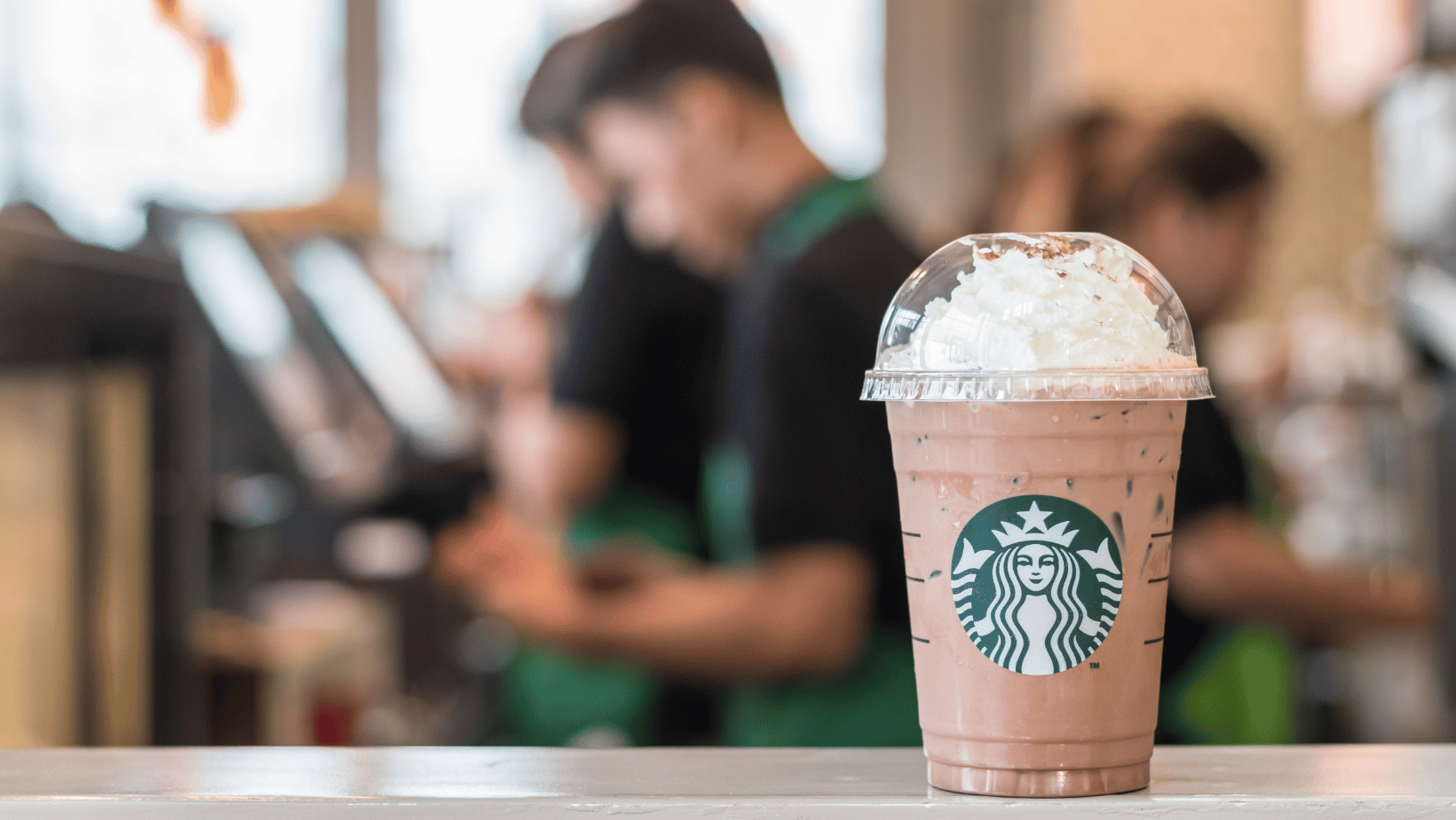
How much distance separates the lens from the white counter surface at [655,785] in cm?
68

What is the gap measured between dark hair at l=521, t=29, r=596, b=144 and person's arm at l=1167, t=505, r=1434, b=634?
1.18m

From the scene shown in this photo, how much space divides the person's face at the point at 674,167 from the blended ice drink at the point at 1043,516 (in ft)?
3.68

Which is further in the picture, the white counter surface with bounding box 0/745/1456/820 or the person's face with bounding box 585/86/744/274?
the person's face with bounding box 585/86/744/274

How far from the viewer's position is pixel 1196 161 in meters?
2.10

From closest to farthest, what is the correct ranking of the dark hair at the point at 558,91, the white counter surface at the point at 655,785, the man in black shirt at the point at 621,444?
the white counter surface at the point at 655,785 < the dark hair at the point at 558,91 < the man in black shirt at the point at 621,444

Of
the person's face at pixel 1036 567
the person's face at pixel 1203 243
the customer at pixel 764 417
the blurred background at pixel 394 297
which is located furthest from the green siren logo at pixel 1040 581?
the person's face at pixel 1203 243

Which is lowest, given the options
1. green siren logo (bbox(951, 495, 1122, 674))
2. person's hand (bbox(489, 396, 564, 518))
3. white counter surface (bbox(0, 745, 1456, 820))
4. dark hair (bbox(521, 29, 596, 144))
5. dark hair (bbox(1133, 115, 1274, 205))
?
person's hand (bbox(489, 396, 564, 518))

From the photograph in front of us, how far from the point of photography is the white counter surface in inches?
26.8

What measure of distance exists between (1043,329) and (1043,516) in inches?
4.0

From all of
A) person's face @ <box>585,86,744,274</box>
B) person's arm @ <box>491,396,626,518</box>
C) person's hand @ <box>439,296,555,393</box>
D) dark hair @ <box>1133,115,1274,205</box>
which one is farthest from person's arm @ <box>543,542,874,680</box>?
person's hand @ <box>439,296,555,393</box>

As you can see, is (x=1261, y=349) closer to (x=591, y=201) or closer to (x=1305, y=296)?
(x=1305, y=296)

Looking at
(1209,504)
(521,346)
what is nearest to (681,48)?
(1209,504)

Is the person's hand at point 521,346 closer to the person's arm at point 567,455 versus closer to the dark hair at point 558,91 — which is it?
the person's arm at point 567,455

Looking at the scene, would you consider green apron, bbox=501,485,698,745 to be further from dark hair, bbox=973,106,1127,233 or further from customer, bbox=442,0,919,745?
dark hair, bbox=973,106,1127,233
